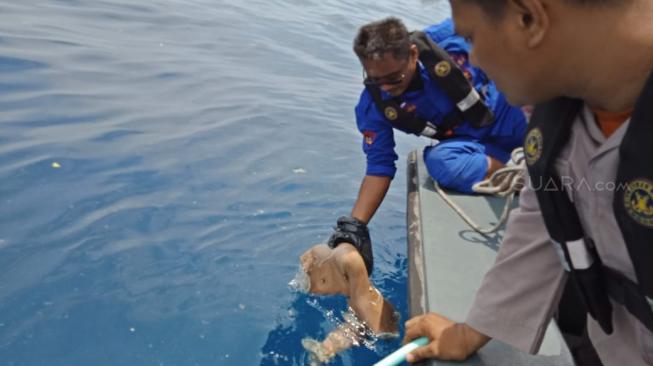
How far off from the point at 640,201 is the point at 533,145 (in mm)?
322

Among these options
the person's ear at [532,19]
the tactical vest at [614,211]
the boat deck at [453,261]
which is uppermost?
the person's ear at [532,19]

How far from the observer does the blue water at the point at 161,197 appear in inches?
93.5

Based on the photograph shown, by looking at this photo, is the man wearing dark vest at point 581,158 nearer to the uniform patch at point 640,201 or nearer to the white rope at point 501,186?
the uniform patch at point 640,201

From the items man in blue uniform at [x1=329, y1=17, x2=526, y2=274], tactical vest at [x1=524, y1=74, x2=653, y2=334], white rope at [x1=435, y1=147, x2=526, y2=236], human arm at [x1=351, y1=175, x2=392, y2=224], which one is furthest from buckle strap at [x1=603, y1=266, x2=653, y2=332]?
human arm at [x1=351, y1=175, x2=392, y2=224]

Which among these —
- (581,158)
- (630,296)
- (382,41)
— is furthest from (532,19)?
A: (382,41)

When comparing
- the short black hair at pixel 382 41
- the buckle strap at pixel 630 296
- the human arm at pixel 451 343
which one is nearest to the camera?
the buckle strap at pixel 630 296

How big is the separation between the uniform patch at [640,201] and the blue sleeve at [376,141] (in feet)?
6.48

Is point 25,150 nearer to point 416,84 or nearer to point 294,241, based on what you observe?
point 294,241

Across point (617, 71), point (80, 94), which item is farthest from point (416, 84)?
point (80, 94)

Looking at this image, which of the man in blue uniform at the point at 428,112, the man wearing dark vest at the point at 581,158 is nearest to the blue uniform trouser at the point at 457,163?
the man in blue uniform at the point at 428,112

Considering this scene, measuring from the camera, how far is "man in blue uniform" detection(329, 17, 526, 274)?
2615 millimetres

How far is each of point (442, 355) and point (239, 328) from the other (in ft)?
4.09

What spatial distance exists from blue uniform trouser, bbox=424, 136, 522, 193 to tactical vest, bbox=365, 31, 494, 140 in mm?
119

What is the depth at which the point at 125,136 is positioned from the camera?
3844 millimetres
